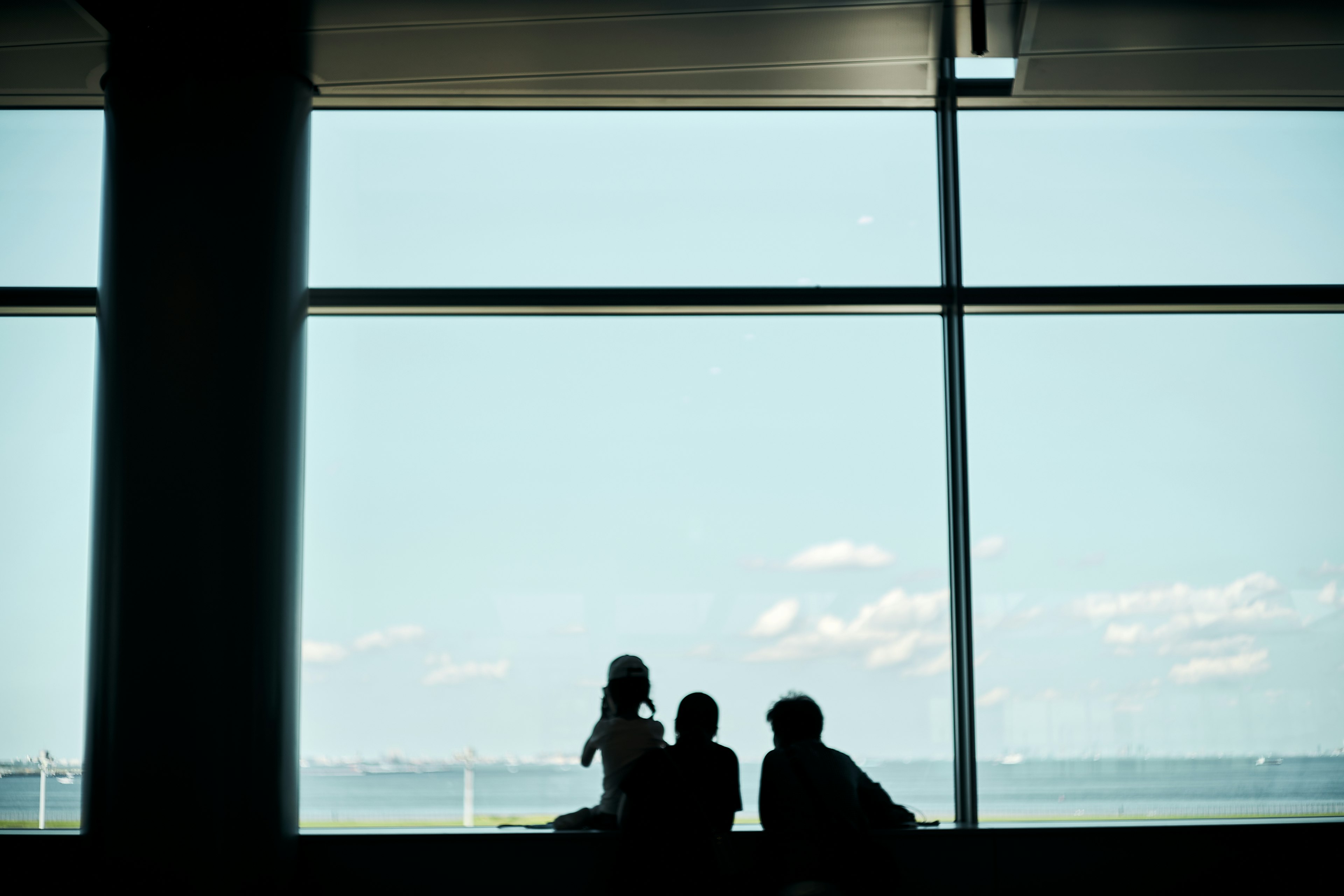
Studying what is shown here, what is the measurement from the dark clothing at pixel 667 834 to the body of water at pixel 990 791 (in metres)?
1.22

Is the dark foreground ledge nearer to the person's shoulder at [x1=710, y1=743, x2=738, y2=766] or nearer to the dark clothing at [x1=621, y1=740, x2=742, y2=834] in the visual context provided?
the person's shoulder at [x1=710, y1=743, x2=738, y2=766]

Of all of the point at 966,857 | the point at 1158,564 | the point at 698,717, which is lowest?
the point at 966,857

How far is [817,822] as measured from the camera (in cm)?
335

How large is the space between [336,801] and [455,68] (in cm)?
307

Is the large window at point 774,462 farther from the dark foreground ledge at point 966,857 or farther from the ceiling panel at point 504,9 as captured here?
the ceiling panel at point 504,9

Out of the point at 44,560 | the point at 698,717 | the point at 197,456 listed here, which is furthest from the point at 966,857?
the point at 44,560

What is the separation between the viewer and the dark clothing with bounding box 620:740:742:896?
345 cm

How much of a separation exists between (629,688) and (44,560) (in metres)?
2.59

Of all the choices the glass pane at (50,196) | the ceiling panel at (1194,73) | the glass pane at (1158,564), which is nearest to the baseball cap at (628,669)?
the glass pane at (1158,564)

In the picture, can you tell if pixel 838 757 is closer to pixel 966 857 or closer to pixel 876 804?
pixel 876 804

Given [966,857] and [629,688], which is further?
[966,857]

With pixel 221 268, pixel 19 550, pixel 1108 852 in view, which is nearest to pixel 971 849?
pixel 1108 852

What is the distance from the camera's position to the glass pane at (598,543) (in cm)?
488

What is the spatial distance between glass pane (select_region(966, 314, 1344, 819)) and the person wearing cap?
1432 mm
